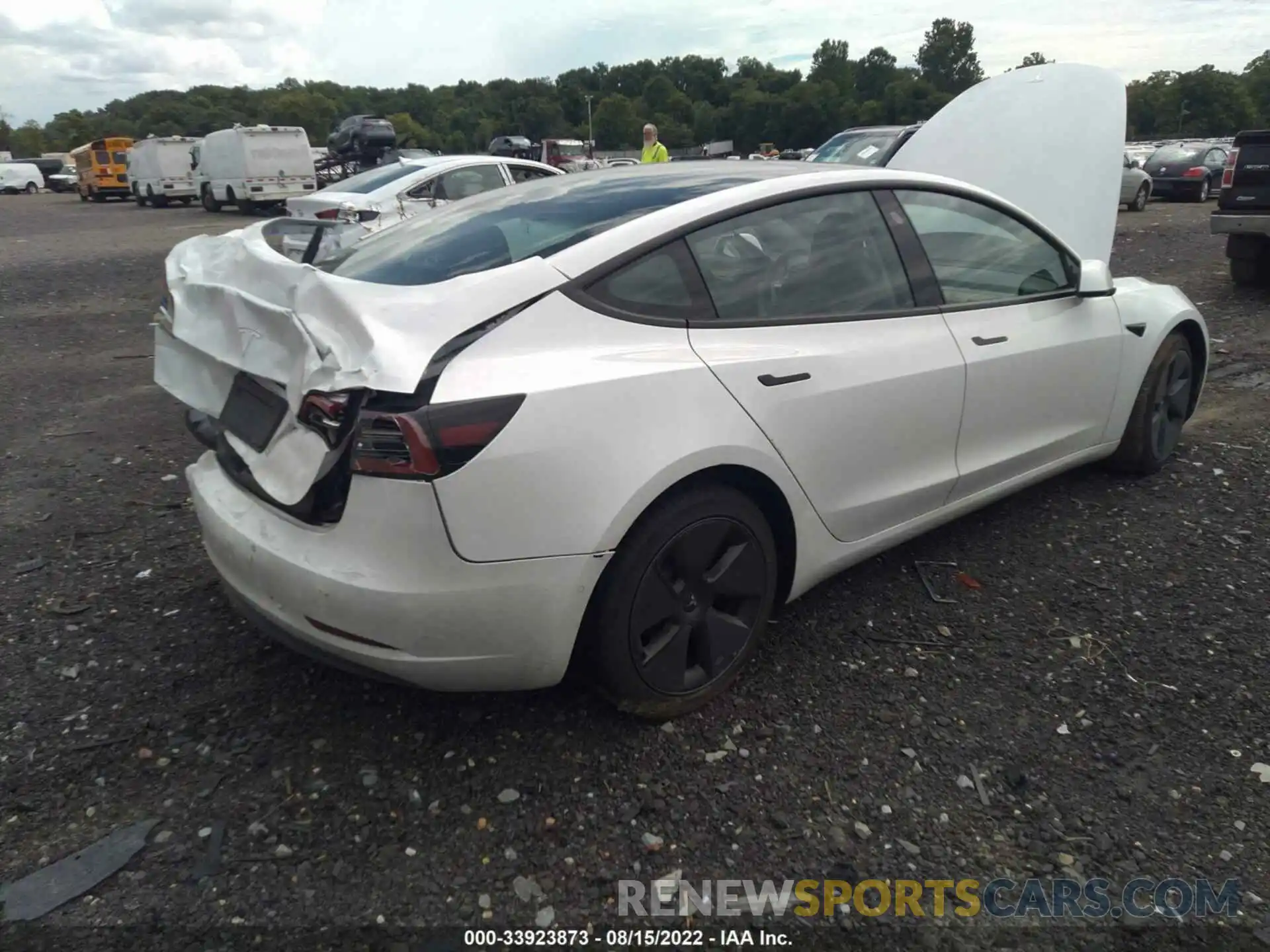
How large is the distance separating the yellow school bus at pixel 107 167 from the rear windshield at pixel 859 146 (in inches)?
1316

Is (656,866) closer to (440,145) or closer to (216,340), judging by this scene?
(216,340)

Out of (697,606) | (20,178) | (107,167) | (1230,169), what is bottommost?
(20,178)

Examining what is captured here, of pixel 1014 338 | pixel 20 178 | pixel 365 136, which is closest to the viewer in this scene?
pixel 1014 338

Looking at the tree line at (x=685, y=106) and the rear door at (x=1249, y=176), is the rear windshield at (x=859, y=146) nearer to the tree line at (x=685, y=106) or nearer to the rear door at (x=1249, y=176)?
the rear door at (x=1249, y=176)

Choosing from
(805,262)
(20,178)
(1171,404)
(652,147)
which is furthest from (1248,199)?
(20,178)

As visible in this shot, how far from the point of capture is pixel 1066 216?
544 cm

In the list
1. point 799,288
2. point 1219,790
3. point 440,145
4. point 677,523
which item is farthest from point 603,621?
point 440,145

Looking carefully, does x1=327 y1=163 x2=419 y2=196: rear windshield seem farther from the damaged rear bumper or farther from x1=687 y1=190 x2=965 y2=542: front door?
the damaged rear bumper

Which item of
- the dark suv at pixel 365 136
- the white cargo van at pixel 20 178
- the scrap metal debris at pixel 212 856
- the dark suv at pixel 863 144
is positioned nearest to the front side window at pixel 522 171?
the dark suv at pixel 863 144

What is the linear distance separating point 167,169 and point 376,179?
967 inches

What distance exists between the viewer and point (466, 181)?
431 inches

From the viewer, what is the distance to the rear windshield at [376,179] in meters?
10.9

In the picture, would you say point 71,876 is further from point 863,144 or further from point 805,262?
point 863,144

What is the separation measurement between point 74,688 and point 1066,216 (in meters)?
5.44
